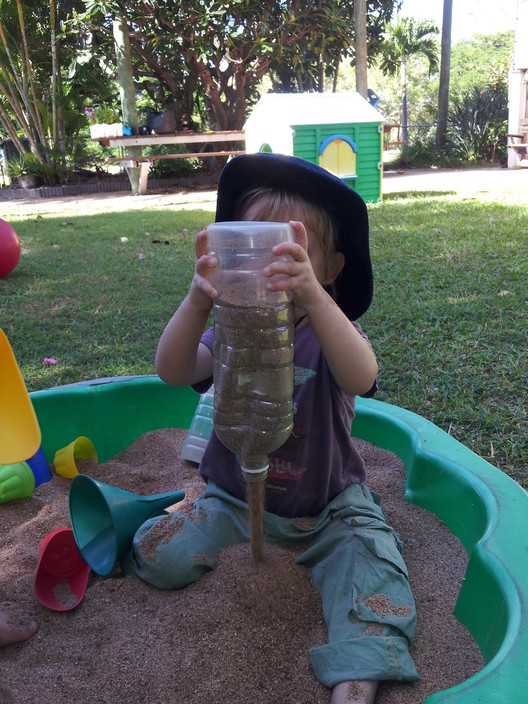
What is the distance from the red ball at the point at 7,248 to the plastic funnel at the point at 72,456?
63 cm

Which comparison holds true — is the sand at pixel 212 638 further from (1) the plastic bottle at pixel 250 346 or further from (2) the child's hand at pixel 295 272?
(2) the child's hand at pixel 295 272

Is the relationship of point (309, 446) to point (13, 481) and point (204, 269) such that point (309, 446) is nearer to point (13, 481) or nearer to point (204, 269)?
point (204, 269)

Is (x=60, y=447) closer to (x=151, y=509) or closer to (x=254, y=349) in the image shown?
(x=151, y=509)

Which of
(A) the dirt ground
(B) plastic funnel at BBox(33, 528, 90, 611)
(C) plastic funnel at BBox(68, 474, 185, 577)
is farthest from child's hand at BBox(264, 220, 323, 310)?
(A) the dirt ground

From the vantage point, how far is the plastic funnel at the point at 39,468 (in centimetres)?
160

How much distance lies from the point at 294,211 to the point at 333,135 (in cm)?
578

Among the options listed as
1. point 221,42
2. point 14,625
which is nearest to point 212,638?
point 14,625

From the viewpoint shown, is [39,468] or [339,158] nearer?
[39,468]

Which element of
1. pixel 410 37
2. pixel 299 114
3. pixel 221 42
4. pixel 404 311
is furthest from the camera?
pixel 410 37

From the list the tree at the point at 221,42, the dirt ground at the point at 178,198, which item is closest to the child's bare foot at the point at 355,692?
the dirt ground at the point at 178,198

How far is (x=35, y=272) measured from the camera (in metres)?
3.98

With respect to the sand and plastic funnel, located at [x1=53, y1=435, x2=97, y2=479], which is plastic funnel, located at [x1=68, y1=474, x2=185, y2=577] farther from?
plastic funnel, located at [x1=53, y1=435, x2=97, y2=479]

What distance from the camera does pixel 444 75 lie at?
13094 mm

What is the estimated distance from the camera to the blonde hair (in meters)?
1.18
